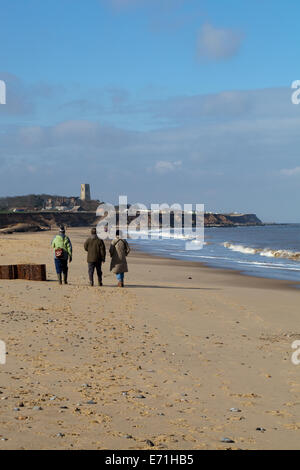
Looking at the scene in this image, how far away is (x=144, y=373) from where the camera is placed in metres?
6.67

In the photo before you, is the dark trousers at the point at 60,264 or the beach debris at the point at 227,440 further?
the dark trousers at the point at 60,264

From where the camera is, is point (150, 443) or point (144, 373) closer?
point (150, 443)

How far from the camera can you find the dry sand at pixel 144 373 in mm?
4762

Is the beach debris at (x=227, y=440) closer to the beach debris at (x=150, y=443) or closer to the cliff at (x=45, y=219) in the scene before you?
the beach debris at (x=150, y=443)

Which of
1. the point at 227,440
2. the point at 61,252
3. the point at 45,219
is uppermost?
the point at 45,219

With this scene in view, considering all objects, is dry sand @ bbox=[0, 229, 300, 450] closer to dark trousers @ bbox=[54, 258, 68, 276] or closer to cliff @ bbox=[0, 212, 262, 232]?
dark trousers @ bbox=[54, 258, 68, 276]

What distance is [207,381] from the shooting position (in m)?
6.44

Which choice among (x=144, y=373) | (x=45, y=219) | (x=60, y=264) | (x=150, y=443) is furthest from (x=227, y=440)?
(x=45, y=219)

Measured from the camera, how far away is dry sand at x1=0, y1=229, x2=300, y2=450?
4.76m

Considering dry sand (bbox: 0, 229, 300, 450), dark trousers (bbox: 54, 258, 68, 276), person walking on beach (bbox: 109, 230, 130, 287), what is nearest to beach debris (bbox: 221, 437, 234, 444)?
dry sand (bbox: 0, 229, 300, 450)

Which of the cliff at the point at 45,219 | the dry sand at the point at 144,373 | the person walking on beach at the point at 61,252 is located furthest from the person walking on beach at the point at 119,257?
the cliff at the point at 45,219

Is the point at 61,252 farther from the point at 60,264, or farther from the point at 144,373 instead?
the point at 144,373
